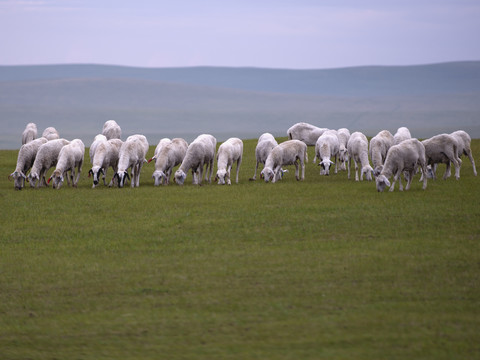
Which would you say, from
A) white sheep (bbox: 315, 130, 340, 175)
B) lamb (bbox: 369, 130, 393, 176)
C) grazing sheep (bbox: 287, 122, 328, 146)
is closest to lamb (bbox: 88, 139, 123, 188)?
white sheep (bbox: 315, 130, 340, 175)

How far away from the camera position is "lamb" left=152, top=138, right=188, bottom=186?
82.3 ft

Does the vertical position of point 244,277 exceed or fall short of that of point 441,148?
it falls short

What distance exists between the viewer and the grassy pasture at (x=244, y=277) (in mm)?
9273

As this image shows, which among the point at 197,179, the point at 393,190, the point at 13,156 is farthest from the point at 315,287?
the point at 13,156

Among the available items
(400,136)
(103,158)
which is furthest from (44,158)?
(400,136)

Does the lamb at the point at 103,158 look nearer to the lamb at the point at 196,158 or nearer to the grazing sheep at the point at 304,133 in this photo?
the lamb at the point at 196,158

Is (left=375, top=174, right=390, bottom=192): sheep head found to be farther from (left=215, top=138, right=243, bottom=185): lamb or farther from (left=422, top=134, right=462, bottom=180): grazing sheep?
(left=215, top=138, right=243, bottom=185): lamb

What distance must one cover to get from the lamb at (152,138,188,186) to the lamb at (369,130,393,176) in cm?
637

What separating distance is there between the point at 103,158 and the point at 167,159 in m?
2.08

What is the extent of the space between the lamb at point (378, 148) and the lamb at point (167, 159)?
637 cm

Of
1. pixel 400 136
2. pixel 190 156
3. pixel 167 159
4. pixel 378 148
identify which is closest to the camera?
pixel 378 148

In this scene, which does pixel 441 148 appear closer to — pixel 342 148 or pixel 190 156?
pixel 342 148

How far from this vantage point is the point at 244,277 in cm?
1220

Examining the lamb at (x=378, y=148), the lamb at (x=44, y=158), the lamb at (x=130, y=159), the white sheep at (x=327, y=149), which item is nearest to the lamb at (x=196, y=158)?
the lamb at (x=130, y=159)
